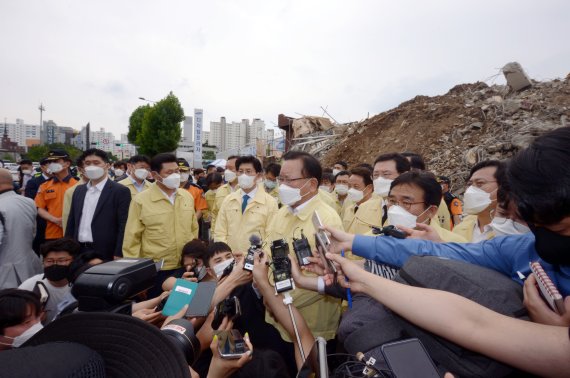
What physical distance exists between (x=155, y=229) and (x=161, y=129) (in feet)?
102

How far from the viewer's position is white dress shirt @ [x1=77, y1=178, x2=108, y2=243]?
13.3ft

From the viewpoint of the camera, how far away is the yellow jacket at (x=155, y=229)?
381cm

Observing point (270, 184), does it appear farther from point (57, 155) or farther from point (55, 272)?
point (55, 272)

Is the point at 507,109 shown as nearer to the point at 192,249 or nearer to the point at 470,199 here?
the point at 470,199

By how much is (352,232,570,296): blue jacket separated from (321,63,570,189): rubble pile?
6.77 meters

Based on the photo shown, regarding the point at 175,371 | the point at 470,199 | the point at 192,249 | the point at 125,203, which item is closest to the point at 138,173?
the point at 125,203

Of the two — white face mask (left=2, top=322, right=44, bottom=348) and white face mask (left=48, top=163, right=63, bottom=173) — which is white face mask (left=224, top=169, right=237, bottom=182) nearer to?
white face mask (left=48, top=163, right=63, bottom=173)

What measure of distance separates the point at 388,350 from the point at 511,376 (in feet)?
1.48

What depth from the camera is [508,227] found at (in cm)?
236

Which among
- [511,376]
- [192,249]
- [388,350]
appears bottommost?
[192,249]

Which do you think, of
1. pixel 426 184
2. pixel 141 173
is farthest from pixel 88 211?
pixel 426 184

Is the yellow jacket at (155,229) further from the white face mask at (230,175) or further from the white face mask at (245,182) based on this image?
the white face mask at (230,175)

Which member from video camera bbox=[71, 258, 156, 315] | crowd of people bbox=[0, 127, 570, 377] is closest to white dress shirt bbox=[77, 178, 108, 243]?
crowd of people bbox=[0, 127, 570, 377]

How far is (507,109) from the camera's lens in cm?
959
